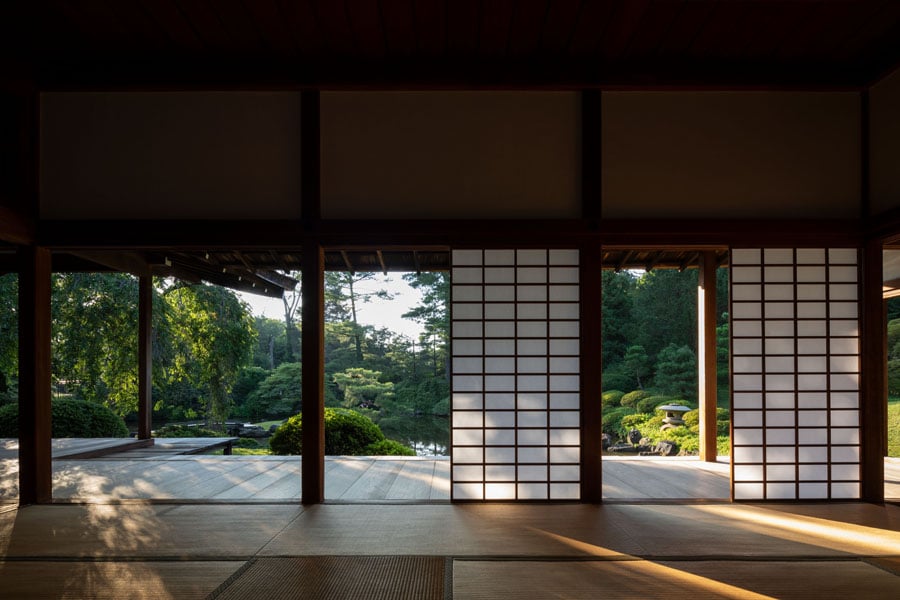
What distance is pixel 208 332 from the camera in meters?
10.4

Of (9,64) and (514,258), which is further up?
(9,64)

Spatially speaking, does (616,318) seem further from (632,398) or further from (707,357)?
(707,357)

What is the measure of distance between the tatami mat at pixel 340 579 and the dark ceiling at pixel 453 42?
3359mm

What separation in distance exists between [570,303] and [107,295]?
336 inches

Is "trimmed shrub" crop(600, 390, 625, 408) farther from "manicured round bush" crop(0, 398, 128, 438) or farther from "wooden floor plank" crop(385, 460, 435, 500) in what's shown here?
"manicured round bush" crop(0, 398, 128, 438)

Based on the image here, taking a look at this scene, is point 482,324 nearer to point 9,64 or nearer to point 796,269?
point 796,269

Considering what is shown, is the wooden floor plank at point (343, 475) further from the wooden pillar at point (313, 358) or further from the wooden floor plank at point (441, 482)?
the wooden floor plank at point (441, 482)

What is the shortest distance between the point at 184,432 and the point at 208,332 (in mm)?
3925

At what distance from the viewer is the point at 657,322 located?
49.4 ft

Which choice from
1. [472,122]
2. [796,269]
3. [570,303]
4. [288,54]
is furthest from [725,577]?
[288,54]

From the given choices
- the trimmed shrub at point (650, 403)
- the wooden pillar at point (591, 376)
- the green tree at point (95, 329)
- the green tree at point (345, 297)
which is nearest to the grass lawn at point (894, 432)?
the trimmed shrub at point (650, 403)

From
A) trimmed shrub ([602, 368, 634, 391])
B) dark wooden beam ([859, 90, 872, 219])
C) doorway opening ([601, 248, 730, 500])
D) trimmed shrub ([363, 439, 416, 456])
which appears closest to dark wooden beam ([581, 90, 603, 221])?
dark wooden beam ([859, 90, 872, 219])

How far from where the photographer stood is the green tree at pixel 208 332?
10.4 m

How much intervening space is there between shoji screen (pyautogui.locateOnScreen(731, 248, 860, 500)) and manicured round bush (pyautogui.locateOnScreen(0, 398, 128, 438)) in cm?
867
